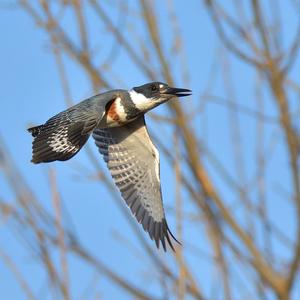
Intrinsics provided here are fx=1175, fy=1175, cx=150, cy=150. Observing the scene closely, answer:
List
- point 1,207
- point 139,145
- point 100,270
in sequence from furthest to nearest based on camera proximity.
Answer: point 100,270, point 1,207, point 139,145

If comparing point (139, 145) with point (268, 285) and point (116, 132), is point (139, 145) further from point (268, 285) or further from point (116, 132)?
point (268, 285)

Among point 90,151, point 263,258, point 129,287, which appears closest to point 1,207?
point 90,151

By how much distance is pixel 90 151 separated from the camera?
21.5ft

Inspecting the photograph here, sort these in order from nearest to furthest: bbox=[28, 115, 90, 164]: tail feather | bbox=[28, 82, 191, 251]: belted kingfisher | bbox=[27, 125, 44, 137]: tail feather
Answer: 1. bbox=[28, 115, 90, 164]: tail feather
2. bbox=[28, 82, 191, 251]: belted kingfisher
3. bbox=[27, 125, 44, 137]: tail feather

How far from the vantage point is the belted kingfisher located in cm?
524

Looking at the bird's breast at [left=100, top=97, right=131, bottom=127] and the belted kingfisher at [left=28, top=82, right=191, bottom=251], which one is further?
the bird's breast at [left=100, top=97, right=131, bottom=127]

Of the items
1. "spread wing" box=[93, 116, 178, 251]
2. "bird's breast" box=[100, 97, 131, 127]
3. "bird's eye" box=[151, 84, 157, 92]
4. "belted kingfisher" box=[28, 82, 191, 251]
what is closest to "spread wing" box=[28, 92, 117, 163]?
"belted kingfisher" box=[28, 82, 191, 251]

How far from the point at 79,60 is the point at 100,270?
1.24 m

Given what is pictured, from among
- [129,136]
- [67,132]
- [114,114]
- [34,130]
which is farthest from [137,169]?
[67,132]

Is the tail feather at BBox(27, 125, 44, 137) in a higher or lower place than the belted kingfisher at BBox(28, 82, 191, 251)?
higher

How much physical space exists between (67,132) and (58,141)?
8 centimetres

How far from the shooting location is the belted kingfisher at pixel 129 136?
17.2 feet

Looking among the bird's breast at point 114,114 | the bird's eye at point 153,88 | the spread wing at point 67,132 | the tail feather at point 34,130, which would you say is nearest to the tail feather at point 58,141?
the spread wing at point 67,132

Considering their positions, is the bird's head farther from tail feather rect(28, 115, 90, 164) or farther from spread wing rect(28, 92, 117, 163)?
tail feather rect(28, 115, 90, 164)
